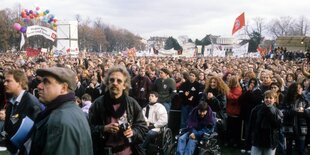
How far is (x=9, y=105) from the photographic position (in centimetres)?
487

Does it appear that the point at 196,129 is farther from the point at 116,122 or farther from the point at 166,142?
the point at 116,122

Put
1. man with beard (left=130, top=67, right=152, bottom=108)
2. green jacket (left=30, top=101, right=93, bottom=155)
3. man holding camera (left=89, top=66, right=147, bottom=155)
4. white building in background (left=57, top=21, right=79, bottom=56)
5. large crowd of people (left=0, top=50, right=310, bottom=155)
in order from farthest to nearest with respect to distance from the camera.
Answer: white building in background (left=57, top=21, right=79, bottom=56) < man with beard (left=130, top=67, right=152, bottom=108) < man holding camera (left=89, top=66, right=147, bottom=155) < large crowd of people (left=0, top=50, right=310, bottom=155) < green jacket (left=30, top=101, right=93, bottom=155)

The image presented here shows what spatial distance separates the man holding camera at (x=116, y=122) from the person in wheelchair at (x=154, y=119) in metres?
3.23

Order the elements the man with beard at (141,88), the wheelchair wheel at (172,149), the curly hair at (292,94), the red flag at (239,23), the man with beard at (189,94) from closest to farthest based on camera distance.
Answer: the wheelchair wheel at (172,149), the curly hair at (292,94), the man with beard at (189,94), the man with beard at (141,88), the red flag at (239,23)

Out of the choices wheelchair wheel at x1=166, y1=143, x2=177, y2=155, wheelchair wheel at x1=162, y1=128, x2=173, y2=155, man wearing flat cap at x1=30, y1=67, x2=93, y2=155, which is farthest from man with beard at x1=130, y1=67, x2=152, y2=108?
man wearing flat cap at x1=30, y1=67, x2=93, y2=155

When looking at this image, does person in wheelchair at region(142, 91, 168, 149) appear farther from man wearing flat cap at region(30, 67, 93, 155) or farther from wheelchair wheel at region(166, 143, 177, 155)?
man wearing flat cap at region(30, 67, 93, 155)

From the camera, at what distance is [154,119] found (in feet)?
25.6

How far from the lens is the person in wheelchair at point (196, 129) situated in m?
7.33

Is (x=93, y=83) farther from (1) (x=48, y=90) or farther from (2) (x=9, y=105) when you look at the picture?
(1) (x=48, y=90)

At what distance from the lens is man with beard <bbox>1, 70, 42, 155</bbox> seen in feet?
14.4

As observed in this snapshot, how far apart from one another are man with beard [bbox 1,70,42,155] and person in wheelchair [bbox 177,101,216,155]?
347cm

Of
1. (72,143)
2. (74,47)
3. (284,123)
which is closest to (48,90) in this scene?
(72,143)

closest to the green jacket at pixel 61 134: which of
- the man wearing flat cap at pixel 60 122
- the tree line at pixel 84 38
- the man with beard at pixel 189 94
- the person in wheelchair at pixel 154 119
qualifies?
the man wearing flat cap at pixel 60 122

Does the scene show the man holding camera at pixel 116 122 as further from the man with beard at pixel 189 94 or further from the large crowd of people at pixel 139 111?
the man with beard at pixel 189 94
